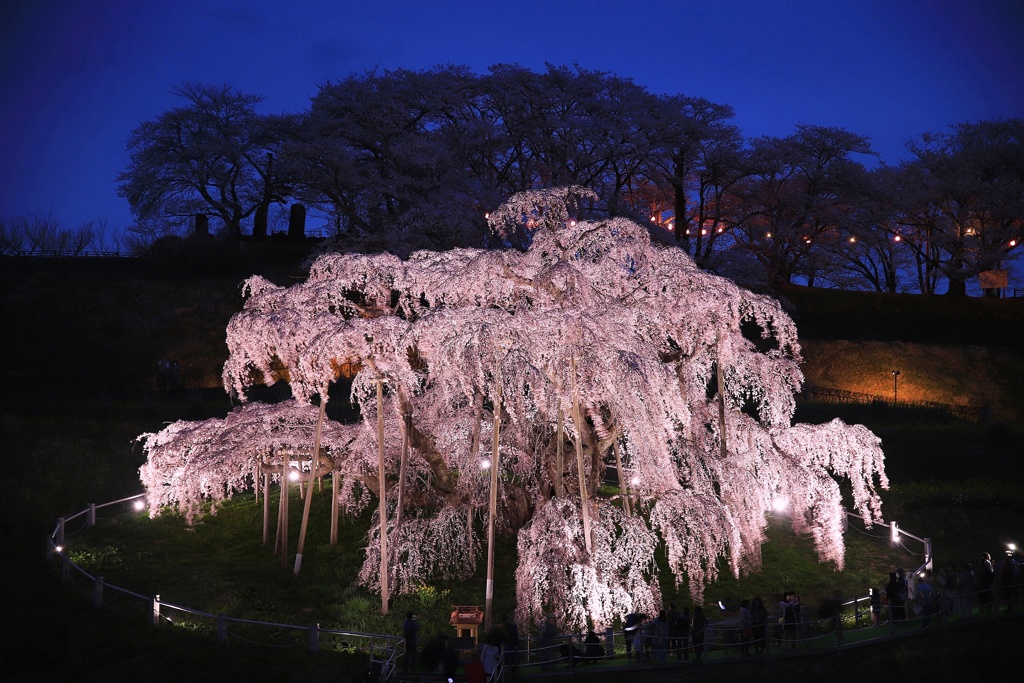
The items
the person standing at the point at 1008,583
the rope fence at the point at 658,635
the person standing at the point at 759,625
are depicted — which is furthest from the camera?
the person standing at the point at 1008,583

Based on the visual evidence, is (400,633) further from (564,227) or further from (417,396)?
(564,227)

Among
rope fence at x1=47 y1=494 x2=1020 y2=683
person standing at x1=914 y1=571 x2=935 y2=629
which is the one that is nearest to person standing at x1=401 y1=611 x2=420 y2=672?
rope fence at x1=47 y1=494 x2=1020 y2=683

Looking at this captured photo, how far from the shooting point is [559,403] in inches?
624

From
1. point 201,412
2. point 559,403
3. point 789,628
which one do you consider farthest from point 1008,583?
point 201,412

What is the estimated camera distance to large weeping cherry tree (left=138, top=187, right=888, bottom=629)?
15320 millimetres

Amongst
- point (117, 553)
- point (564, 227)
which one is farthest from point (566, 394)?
point (117, 553)

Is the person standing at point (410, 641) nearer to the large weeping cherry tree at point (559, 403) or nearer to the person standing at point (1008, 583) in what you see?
the large weeping cherry tree at point (559, 403)

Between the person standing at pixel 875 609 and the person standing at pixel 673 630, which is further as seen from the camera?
the person standing at pixel 875 609

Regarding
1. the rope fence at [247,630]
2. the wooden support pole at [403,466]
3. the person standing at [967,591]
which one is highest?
the wooden support pole at [403,466]

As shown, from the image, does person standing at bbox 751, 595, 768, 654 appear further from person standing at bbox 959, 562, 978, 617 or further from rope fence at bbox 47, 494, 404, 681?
rope fence at bbox 47, 494, 404, 681

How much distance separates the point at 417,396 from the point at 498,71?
1100 inches

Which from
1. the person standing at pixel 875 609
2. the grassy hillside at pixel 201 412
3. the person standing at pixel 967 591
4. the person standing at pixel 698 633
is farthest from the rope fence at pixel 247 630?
the person standing at pixel 967 591

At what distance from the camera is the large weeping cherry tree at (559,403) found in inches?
603

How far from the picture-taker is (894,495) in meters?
27.1
